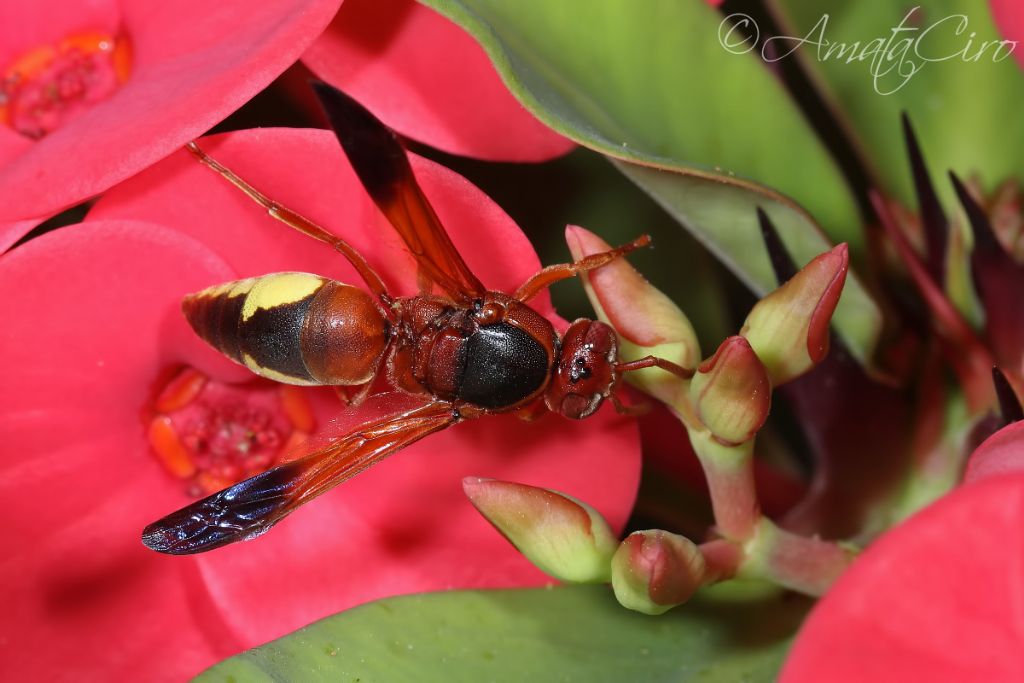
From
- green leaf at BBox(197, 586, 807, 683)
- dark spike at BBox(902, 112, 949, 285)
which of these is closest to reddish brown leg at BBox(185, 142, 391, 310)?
green leaf at BBox(197, 586, 807, 683)

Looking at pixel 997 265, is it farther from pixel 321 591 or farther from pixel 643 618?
pixel 321 591

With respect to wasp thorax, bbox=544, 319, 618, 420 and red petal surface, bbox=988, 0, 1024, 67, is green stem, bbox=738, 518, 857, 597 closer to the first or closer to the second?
wasp thorax, bbox=544, 319, 618, 420

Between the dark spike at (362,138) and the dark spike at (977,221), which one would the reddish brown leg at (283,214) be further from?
the dark spike at (977,221)

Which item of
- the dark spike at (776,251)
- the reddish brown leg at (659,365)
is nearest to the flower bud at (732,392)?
the reddish brown leg at (659,365)

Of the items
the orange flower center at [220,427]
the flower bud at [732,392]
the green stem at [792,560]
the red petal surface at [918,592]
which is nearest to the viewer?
the red petal surface at [918,592]

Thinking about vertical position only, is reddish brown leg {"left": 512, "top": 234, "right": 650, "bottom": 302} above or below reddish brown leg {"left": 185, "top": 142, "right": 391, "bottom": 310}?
below

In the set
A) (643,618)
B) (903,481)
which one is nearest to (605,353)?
(643,618)

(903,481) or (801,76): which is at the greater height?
(801,76)
